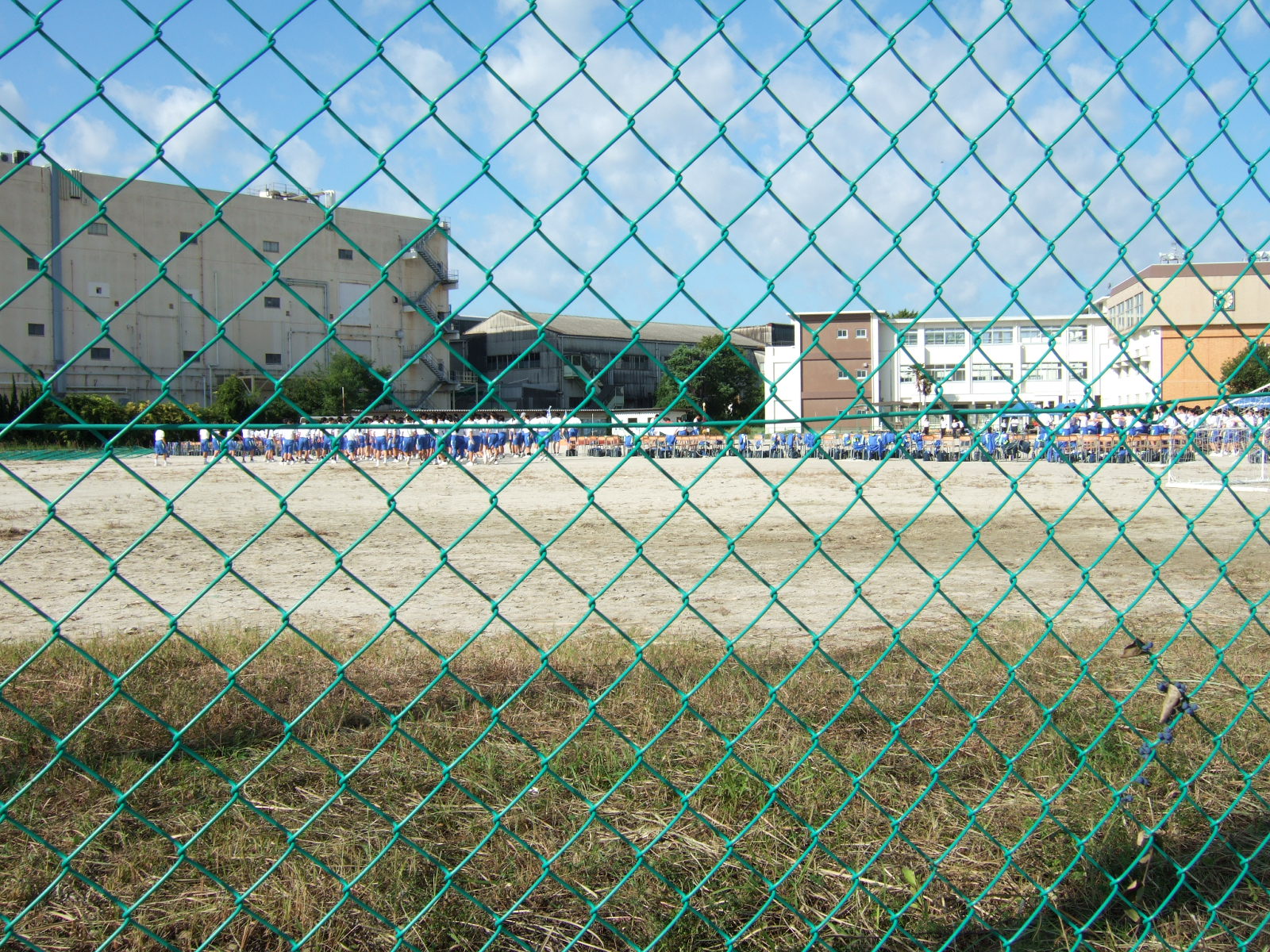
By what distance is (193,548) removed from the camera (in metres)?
7.45

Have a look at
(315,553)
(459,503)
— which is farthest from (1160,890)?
(459,503)

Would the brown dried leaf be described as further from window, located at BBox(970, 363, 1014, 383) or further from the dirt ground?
window, located at BBox(970, 363, 1014, 383)

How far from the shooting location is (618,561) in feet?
22.8

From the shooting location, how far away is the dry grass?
1793 millimetres

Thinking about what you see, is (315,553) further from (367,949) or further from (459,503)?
(367,949)

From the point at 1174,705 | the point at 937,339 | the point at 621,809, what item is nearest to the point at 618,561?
the point at 621,809

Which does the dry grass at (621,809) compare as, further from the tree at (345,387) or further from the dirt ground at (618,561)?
the tree at (345,387)

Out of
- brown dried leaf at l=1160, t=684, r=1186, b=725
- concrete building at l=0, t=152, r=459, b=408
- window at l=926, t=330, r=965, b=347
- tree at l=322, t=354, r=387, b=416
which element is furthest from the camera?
window at l=926, t=330, r=965, b=347

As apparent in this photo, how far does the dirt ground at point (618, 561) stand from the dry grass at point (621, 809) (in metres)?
0.33

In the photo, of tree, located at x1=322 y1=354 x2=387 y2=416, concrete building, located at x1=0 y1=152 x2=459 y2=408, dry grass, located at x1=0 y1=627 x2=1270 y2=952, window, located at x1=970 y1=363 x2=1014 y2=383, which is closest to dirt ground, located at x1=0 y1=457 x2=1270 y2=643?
window, located at x1=970 y1=363 x2=1014 y2=383

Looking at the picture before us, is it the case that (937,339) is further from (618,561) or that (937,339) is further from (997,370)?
(997,370)

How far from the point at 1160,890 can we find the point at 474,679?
2260 millimetres

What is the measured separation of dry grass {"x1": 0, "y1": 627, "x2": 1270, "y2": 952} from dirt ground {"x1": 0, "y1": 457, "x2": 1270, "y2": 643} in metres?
Answer: 0.33

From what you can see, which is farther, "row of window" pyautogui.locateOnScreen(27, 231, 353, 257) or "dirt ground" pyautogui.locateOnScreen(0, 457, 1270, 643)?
"dirt ground" pyautogui.locateOnScreen(0, 457, 1270, 643)
